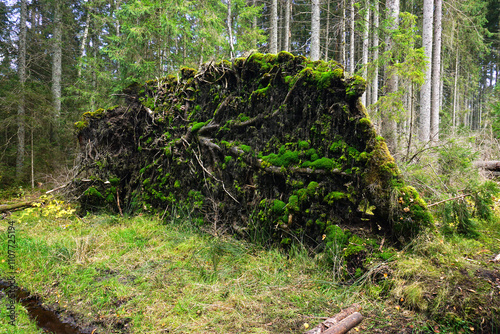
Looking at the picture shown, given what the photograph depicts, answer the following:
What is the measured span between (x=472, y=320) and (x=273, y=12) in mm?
13318

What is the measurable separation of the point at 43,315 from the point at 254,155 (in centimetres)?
378

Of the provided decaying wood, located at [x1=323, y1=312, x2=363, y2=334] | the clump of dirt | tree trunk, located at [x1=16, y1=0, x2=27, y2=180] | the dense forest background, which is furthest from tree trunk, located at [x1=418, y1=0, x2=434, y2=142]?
tree trunk, located at [x1=16, y1=0, x2=27, y2=180]

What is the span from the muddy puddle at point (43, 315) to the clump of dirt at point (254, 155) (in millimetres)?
2469

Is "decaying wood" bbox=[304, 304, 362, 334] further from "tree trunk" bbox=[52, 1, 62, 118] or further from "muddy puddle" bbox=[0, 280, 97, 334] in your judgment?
"tree trunk" bbox=[52, 1, 62, 118]

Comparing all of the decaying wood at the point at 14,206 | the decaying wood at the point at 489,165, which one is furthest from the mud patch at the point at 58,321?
the decaying wood at the point at 489,165

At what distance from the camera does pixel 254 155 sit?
481 centimetres

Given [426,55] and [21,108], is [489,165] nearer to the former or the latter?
[426,55]

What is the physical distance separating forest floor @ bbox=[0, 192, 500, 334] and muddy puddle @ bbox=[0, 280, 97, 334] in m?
0.07

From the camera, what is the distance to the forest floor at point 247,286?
2.58 m

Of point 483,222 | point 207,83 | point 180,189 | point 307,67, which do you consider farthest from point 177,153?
point 483,222

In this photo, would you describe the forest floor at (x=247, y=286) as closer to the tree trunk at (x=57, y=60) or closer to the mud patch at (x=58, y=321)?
the mud patch at (x=58, y=321)

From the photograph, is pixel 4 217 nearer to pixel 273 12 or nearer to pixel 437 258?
pixel 437 258

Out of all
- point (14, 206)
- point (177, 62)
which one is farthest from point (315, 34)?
point (14, 206)

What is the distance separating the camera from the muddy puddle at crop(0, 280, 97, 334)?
3061mm
